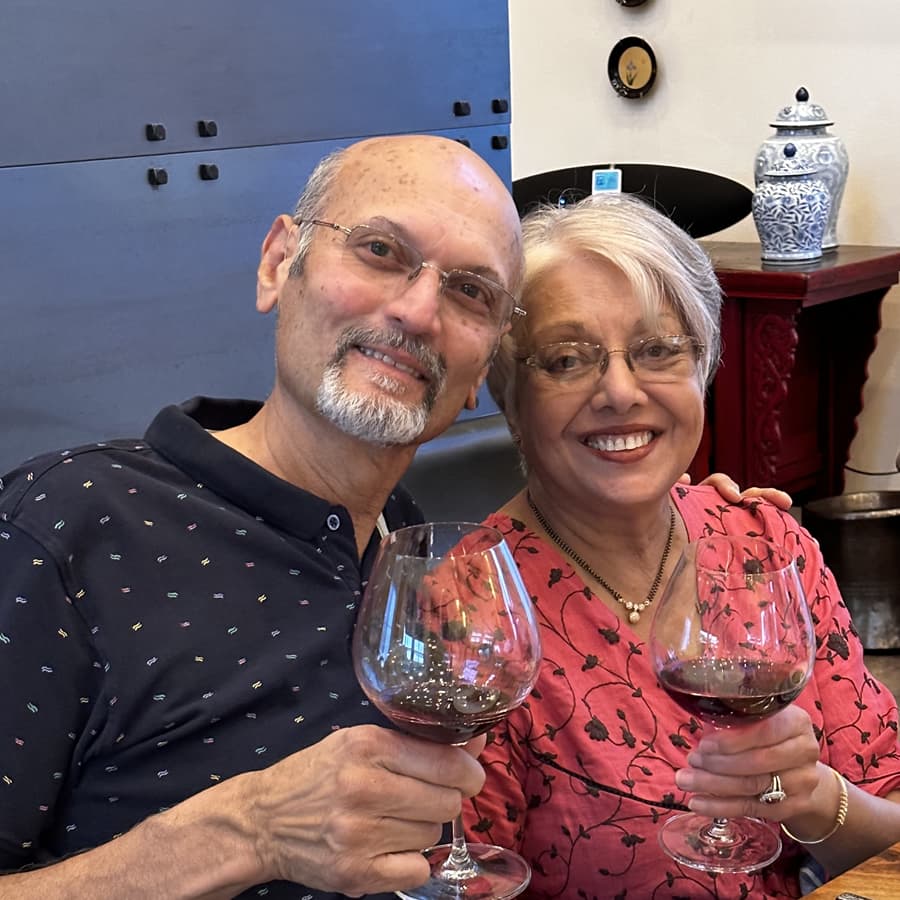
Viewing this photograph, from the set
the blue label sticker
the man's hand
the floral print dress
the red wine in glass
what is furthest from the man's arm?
the blue label sticker

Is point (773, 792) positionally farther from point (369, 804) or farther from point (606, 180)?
point (606, 180)

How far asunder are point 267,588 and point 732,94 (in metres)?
3.07

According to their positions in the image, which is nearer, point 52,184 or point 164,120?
point 52,184

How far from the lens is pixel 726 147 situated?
4.11m

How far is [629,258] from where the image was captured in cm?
164

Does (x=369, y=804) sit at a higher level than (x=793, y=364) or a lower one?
higher

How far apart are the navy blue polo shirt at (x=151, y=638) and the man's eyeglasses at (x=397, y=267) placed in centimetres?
25

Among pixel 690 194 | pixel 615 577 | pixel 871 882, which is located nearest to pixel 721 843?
pixel 871 882

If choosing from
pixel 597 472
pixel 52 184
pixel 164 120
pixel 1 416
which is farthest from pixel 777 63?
pixel 597 472

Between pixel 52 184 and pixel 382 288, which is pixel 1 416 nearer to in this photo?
pixel 52 184

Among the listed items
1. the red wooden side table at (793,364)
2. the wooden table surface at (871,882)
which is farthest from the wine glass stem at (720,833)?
the red wooden side table at (793,364)

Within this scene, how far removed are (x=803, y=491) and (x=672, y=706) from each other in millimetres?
2515

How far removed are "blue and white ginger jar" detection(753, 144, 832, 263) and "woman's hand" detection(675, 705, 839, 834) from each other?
2.50 meters

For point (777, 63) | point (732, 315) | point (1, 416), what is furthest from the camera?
point (777, 63)
